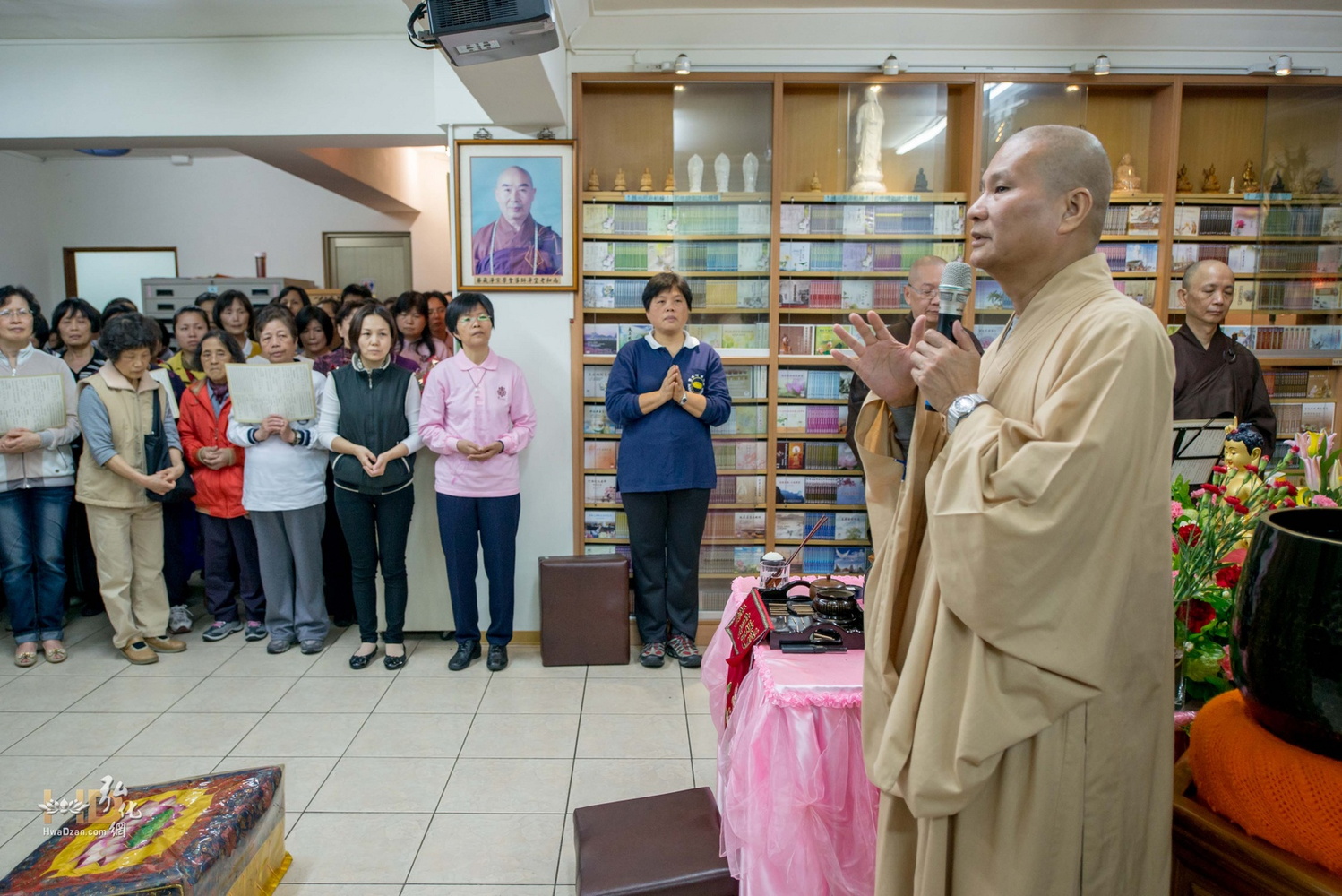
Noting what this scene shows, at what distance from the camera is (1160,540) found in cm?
120

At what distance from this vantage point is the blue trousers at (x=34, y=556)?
3.73 m

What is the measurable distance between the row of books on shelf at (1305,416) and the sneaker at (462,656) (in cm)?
412

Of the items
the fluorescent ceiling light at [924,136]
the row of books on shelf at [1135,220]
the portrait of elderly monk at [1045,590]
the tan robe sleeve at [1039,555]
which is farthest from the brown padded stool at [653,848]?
the row of books on shelf at [1135,220]

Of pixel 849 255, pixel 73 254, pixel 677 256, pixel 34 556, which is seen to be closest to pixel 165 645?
pixel 34 556

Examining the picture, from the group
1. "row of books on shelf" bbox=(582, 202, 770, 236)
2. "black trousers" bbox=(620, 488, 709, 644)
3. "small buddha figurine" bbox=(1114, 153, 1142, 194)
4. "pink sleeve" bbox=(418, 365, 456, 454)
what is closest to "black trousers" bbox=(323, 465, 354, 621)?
"pink sleeve" bbox=(418, 365, 456, 454)

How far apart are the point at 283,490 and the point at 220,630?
89 cm

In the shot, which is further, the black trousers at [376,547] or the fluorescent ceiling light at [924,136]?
the fluorescent ceiling light at [924,136]

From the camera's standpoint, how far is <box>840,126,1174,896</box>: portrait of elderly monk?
1133 millimetres

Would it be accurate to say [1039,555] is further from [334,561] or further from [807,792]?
[334,561]

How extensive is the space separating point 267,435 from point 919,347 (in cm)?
333

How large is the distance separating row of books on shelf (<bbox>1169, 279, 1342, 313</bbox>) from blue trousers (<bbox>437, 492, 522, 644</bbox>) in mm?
3785

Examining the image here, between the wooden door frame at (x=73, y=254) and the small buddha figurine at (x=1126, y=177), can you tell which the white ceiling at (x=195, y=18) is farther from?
the wooden door frame at (x=73, y=254)

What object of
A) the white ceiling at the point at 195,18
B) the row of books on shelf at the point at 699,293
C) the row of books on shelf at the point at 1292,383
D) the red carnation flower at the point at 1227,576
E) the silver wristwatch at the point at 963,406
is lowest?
the red carnation flower at the point at 1227,576

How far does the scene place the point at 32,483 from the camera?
12.2ft
